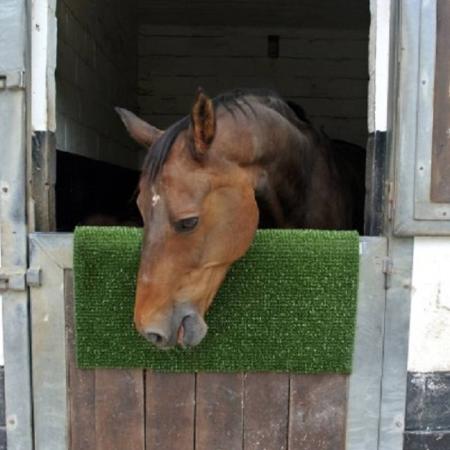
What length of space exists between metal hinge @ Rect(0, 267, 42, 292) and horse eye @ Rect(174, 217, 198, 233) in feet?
1.51

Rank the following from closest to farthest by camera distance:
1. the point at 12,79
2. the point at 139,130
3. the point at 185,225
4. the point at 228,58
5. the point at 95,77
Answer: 1. the point at 185,225
2. the point at 12,79
3. the point at 139,130
4. the point at 95,77
5. the point at 228,58

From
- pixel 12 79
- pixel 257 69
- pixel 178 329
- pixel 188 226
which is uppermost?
pixel 257 69

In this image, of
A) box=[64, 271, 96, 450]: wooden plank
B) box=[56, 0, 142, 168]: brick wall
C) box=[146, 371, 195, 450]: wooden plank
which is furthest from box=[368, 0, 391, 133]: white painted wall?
box=[56, 0, 142, 168]: brick wall

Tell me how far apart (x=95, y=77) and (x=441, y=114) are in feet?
6.61

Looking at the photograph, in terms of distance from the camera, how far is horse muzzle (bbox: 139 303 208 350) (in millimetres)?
1316

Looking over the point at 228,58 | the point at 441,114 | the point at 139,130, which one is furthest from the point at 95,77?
the point at 228,58

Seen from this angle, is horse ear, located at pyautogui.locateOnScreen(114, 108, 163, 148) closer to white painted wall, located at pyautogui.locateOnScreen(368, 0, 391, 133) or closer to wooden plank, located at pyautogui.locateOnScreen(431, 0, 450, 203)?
white painted wall, located at pyautogui.locateOnScreen(368, 0, 391, 133)

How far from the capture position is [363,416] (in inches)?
63.2

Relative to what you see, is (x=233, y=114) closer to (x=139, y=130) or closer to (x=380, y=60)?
(x=139, y=130)

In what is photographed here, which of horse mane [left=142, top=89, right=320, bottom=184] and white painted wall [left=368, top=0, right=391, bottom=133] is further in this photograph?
white painted wall [left=368, top=0, right=391, bottom=133]

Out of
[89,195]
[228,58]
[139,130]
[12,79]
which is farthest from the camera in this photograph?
[228,58]

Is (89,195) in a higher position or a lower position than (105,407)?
higher

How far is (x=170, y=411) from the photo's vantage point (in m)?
1.60

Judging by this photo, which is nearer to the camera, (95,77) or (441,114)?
(441,114)
